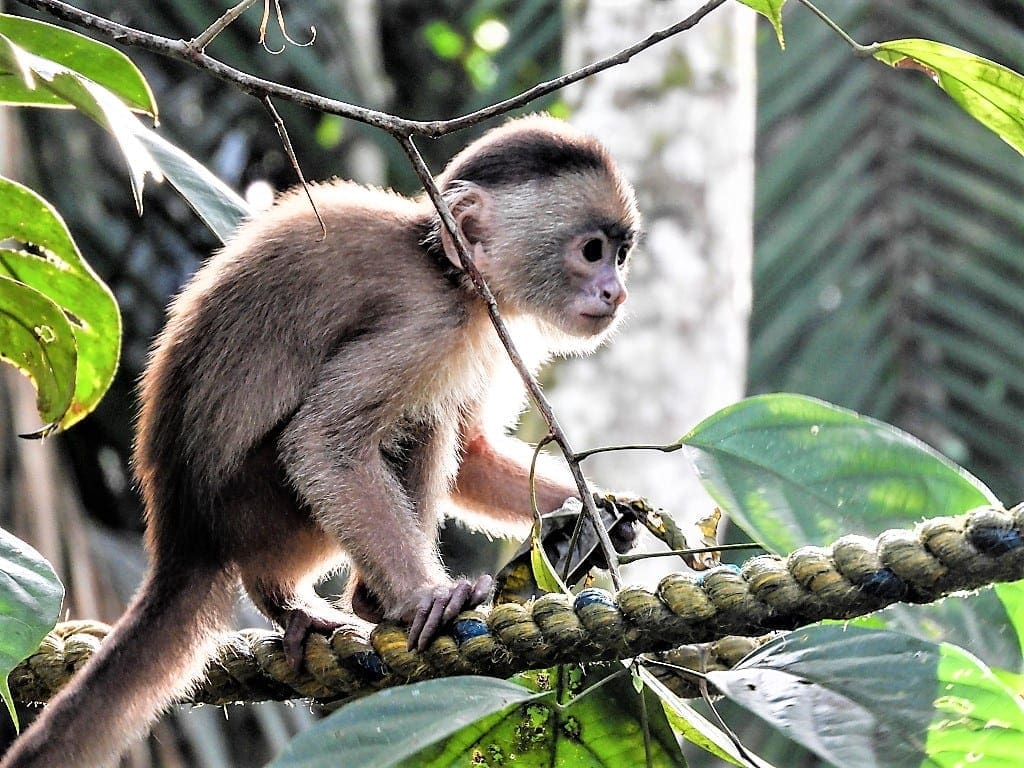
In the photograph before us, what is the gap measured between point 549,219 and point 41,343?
1319mm

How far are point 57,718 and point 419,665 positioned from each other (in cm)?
74

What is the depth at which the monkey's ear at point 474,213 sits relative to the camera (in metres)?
2.86

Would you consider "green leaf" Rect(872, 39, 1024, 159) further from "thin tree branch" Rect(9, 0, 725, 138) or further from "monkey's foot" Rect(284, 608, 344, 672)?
"monkey's foot" Rect(284, 608, 344, 672)

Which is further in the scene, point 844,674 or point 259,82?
point 259,82

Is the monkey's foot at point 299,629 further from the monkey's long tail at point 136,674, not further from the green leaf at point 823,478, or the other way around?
the green leaf at point 823,478

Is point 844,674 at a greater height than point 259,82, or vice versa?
point 259,82

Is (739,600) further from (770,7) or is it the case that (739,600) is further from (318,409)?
(318,409)

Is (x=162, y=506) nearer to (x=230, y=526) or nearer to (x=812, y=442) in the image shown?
(x=230, y=526)

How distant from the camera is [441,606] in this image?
201cm

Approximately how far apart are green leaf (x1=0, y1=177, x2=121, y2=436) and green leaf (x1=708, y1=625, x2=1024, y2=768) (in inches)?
41.2

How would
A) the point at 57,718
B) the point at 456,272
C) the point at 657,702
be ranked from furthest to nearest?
the point at 456,272
the point at 57,718
the point at 657,702

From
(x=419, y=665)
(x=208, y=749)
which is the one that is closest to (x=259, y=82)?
(x=419, y=665)

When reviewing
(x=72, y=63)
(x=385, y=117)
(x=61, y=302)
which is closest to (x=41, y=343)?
(x=61, y=302)

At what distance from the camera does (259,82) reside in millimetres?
1694
